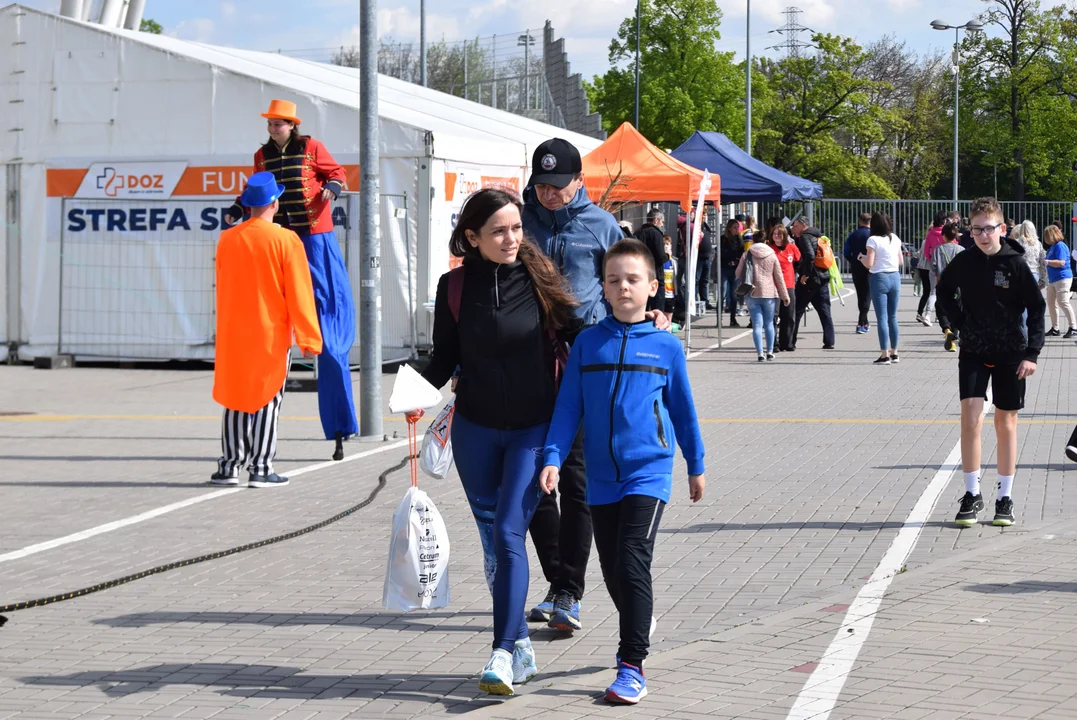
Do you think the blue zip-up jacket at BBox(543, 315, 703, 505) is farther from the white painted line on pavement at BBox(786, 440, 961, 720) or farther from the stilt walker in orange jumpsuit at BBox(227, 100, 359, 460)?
the stilt walker in orange jumpsuit at BBox(227, 100, 359, 460)

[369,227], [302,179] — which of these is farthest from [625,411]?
[369,227]

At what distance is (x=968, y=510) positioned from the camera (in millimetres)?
7816

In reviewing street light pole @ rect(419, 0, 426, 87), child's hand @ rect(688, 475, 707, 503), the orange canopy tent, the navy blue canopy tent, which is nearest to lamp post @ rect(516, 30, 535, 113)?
street light pole @ rect(419, 0, 426, 87)

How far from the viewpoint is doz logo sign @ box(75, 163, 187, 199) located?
17406 millimetres

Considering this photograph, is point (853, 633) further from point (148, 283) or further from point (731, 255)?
point (731, 255)

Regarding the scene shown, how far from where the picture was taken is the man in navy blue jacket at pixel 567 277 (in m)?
5.66

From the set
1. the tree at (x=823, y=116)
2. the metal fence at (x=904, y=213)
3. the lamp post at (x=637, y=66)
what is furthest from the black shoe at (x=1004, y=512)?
the tree at (x=823, y=116)

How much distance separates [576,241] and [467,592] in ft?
5.59

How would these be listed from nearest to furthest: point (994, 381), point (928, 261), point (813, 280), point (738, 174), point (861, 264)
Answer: point (994, 381), point (813, 280), point (861, 264), point (928, 261), point (738, 174)

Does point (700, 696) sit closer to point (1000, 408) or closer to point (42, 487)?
point (1000, 408)

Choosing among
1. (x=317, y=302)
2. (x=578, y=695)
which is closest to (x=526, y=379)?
(x=578, y=695)

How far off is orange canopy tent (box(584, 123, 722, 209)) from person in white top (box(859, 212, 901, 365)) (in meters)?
3.05

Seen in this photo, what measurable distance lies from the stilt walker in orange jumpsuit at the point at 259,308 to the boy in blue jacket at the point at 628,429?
446 cm

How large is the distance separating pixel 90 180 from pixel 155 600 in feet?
40.3
